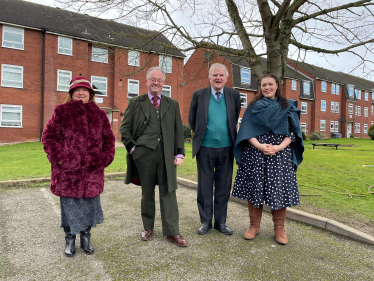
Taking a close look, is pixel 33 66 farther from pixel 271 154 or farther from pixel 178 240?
pixel 271 154

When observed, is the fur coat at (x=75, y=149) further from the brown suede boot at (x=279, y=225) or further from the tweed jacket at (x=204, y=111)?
the brown suede boot at (x=279, y=225)

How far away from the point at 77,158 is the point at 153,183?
39.8 inches

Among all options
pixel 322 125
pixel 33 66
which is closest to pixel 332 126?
pixel 322 125

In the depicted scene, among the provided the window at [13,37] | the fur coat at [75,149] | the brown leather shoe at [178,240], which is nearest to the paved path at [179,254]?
the brown leather shoe at [178,240]

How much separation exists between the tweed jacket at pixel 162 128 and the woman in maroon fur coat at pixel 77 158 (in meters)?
0.39

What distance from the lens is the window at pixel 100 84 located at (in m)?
22.8

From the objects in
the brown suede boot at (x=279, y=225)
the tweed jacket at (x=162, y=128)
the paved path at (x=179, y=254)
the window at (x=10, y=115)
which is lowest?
the paved path at (x=179, y=254)

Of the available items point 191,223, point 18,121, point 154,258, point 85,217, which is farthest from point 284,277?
point 18,121

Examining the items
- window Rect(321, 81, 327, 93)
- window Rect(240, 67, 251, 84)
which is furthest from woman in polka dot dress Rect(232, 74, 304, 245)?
window Rect(321, 81, 327, 93)

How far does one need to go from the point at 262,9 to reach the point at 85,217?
244 inches

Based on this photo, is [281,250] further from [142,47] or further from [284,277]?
[142,47]

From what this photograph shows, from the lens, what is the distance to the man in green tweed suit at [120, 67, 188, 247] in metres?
3.47

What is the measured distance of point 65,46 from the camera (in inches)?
849

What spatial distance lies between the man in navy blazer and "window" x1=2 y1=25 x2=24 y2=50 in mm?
21107
